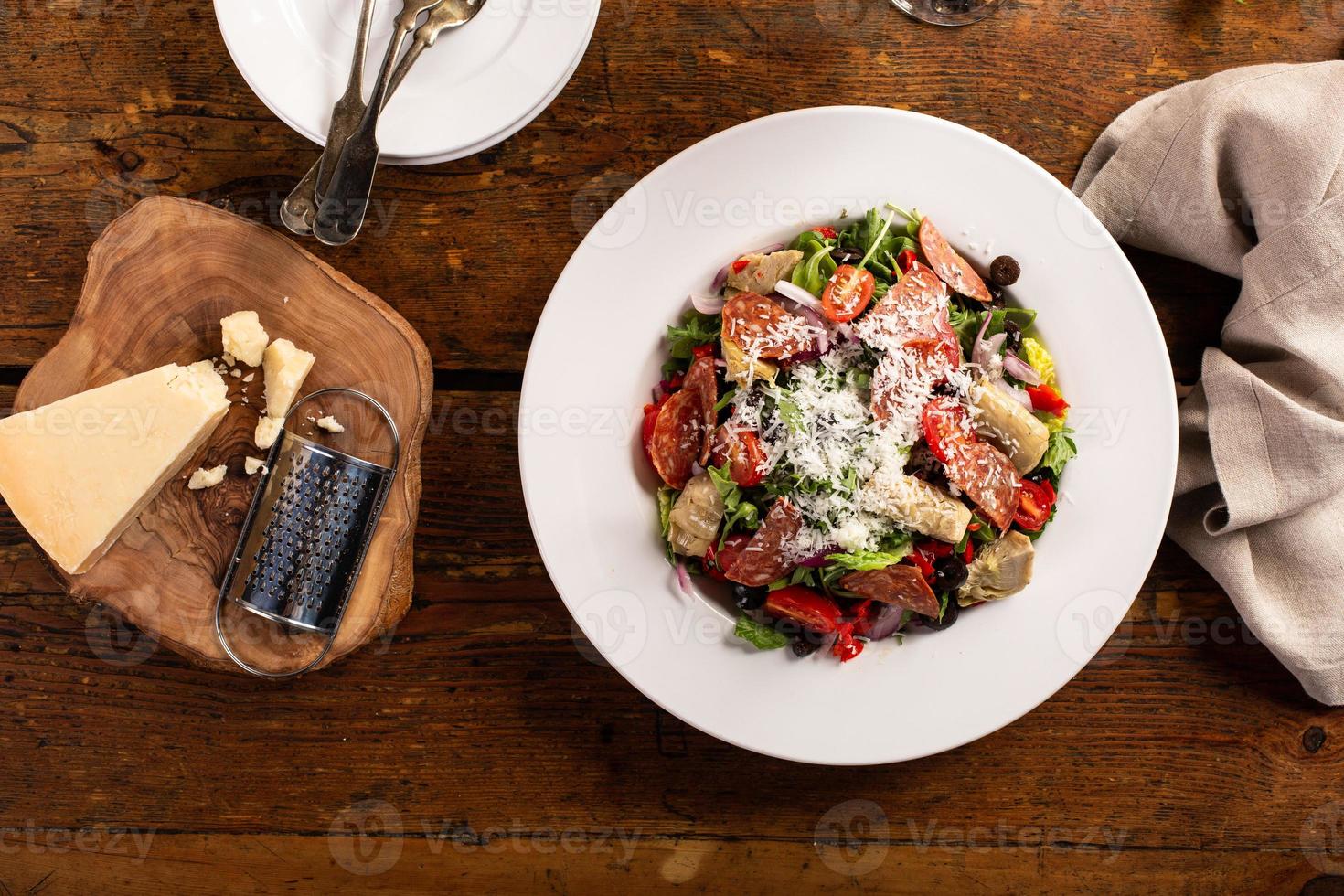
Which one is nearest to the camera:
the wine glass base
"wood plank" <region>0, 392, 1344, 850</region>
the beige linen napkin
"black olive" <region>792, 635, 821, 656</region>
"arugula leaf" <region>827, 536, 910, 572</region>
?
"arugula leaf" <region>827, 536, 910, 572</region>

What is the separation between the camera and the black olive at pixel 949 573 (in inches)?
90.9

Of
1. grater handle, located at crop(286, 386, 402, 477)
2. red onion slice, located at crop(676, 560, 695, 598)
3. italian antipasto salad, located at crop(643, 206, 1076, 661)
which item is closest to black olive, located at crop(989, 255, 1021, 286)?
italian antipasto salad, located at crop(643, 206, 1076, 661)

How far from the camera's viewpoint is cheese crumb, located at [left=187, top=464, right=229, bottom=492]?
2559 mm

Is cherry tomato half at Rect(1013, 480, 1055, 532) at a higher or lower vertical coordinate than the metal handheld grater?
higher

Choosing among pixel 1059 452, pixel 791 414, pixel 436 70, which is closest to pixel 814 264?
pixel 791 414

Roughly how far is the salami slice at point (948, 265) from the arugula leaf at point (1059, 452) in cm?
44

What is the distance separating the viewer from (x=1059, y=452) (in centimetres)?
237

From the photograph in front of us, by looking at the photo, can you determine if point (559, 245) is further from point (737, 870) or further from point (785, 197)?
point (737, 870)

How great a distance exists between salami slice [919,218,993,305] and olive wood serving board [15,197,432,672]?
1.53 meters

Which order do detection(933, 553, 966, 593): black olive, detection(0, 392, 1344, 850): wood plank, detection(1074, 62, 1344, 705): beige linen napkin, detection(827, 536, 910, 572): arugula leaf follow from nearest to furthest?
detection(827, 536, 910, 572): arugula leaf, detection(933, 553, 966, 593): black olive, detection(1074, 62, 1344, 705): beige linen napkin, detection(0, 392, 1344, 850): wood plank

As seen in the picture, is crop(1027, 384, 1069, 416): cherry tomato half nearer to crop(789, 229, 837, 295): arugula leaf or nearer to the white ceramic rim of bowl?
the white ceramic rim of bowl

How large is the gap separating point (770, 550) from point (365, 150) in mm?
1601

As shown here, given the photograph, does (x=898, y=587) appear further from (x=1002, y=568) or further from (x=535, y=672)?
(x=535, y=672)

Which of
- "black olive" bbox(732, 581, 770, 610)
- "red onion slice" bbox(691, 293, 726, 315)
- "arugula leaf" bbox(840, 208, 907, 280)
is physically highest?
"arugula leaf" bbox(840, 208, 907, 280)
